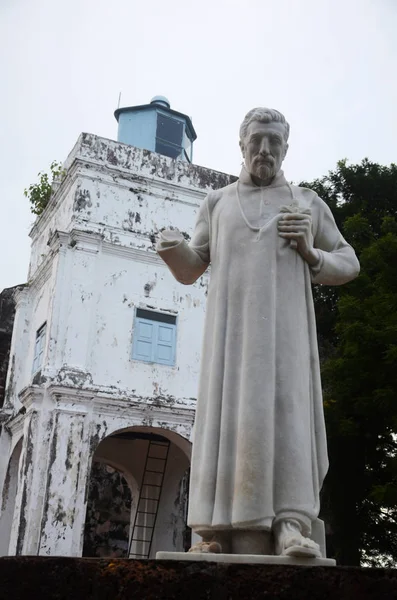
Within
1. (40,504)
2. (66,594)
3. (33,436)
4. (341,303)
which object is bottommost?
(66,594)

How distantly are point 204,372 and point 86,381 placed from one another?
948 centimetres

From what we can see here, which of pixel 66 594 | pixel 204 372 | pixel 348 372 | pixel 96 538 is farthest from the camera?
pixel 96 538

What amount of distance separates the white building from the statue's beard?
357 inches

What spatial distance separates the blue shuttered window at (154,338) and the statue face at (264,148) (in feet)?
31.8

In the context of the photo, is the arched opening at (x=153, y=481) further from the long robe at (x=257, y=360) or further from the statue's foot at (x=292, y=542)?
the statue's foot at (x=292, y=542)

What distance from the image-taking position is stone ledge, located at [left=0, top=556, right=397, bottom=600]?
211 centimetres

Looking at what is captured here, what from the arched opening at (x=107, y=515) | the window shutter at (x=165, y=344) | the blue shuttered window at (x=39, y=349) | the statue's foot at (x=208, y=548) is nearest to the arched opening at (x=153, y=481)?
the window shutter at (x=165, y=344)

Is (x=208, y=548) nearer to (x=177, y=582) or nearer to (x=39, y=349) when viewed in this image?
(x=177, y=582)

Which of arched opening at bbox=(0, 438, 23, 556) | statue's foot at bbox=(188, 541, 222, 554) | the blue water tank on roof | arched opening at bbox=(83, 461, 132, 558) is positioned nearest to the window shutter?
arched opening at bbox=(0, 438, 23, 556)

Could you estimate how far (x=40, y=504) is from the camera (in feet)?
38.2

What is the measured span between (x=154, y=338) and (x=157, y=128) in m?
6.57

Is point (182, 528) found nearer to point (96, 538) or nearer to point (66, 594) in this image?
point (96, 538)

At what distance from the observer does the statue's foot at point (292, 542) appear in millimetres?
2527

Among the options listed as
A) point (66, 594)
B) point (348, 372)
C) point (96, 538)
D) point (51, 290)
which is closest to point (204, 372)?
point (66, 594)
